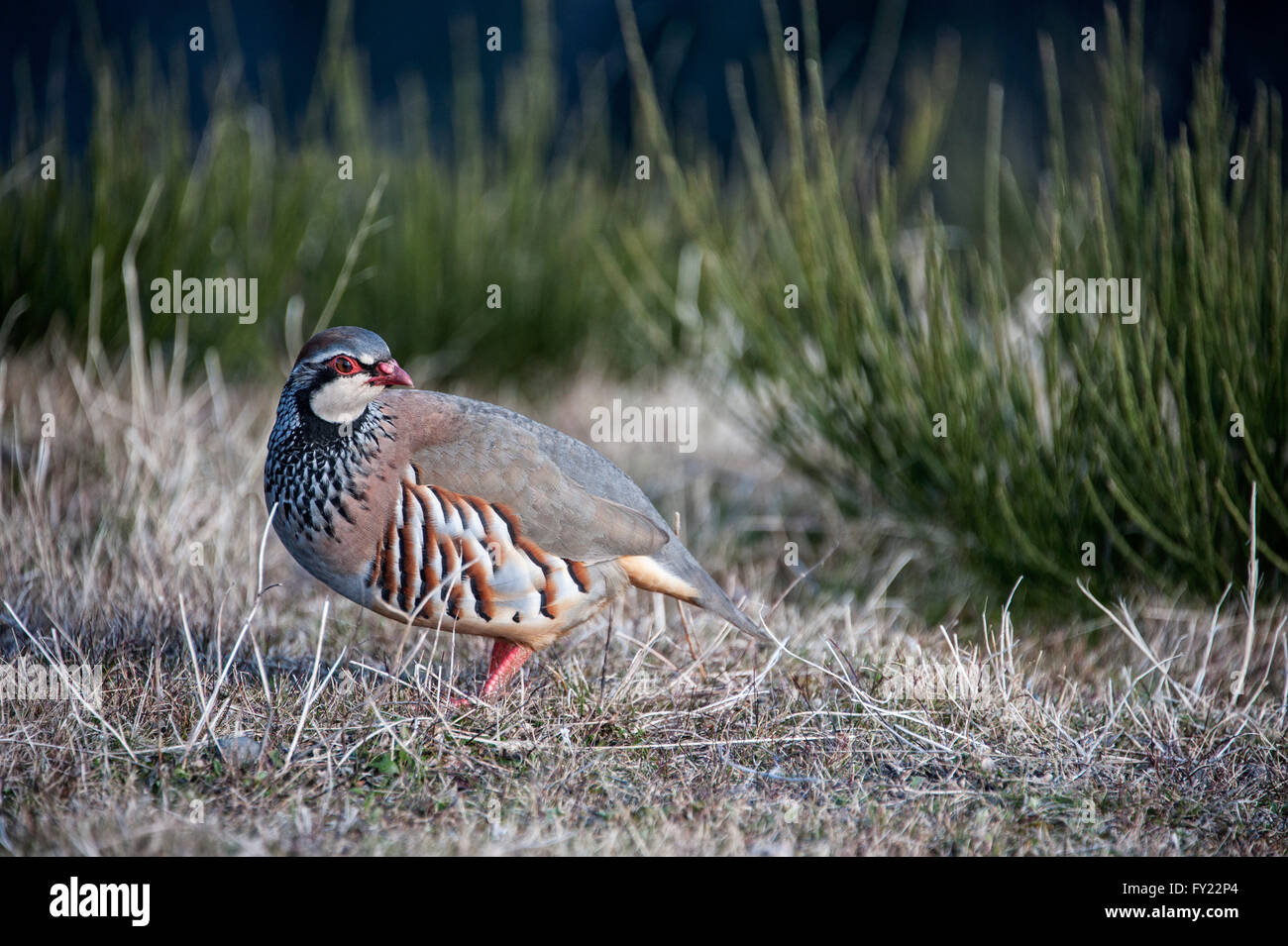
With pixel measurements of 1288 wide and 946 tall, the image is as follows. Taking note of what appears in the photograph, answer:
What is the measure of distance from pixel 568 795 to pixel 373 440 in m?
0.85

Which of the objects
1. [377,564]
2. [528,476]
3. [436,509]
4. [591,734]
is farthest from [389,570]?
[591,734]

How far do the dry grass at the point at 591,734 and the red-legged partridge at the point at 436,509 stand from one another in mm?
160

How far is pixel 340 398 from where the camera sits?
101 inches

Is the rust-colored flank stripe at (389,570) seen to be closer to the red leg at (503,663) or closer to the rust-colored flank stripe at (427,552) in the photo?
the rust-colored flank stripe at (427,552)

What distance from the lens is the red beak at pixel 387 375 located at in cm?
257

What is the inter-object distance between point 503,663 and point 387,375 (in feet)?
2.29

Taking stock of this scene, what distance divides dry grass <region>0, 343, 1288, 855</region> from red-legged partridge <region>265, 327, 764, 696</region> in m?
0.16

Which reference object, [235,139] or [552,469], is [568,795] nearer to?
[552,469]

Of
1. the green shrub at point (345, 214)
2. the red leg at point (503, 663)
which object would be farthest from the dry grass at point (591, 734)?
the green shrub at point (345, 214)

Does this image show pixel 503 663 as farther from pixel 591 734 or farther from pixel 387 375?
pixel 387 375

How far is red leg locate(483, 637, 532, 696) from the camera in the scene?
105 inches

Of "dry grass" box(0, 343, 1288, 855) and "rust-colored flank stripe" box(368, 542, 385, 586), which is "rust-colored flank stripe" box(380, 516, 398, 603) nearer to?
"rust-colored flank stripe" box(368, 542, 385, 586)

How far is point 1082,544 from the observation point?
352 cm

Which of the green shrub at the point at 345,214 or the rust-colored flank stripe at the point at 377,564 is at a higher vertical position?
the green shrub at the point at 345,214
